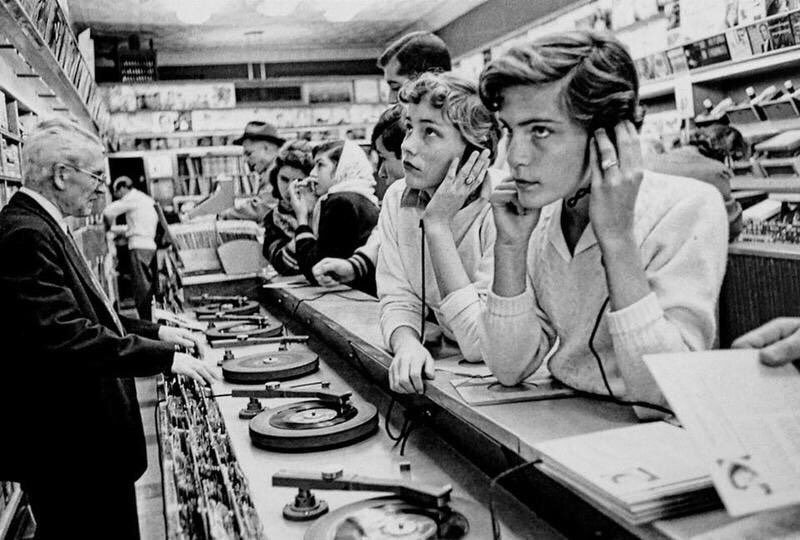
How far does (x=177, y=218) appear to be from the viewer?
1038 centimetres

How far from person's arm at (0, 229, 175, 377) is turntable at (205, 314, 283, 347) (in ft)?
1.61

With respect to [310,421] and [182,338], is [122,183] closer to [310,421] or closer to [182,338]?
[182,338]

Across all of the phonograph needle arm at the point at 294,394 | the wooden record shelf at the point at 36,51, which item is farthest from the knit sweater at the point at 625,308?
the wooden record shelf at the point at 36,51

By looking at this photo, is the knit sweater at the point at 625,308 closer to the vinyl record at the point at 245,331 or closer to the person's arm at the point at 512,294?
the person's arm at the point at 512,294

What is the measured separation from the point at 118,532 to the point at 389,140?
58.9 inches

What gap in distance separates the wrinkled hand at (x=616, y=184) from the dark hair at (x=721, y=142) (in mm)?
3080

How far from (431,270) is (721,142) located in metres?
2.85

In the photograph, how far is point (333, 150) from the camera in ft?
11.9

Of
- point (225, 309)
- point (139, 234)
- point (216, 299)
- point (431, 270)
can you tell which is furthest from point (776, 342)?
point (139, 234)

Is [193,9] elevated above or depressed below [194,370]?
above

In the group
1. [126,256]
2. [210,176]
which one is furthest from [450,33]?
[126,256]

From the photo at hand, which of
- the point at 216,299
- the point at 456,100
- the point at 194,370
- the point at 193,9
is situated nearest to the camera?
the point at 456,100

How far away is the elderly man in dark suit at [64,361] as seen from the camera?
2133 mm

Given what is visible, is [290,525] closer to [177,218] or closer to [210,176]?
[177,218]
